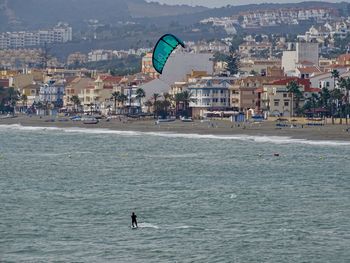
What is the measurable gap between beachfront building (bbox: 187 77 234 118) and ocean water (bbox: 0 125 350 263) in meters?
41.1

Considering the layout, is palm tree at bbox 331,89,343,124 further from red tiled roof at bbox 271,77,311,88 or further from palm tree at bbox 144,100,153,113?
palm tree at bbox 144,100,153,113

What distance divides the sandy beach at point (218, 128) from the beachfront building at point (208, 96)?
6679 millimetres

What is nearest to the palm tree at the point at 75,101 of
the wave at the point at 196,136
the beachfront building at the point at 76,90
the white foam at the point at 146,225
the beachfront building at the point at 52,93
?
the beachfront building at the point at 76,90

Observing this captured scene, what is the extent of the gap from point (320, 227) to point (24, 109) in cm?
10859

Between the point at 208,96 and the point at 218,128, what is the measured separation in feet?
74.1

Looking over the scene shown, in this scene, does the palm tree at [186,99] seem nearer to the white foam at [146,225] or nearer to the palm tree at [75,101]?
the palm tree at [75,101]

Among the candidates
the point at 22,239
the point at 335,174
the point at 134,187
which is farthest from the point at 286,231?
the point at 335,174

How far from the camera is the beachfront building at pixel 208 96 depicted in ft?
367

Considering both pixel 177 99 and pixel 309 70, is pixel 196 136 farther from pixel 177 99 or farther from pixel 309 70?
pixel 309 70

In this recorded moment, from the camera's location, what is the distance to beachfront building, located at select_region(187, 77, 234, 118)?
112000mm

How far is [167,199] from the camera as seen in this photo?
42344 mm

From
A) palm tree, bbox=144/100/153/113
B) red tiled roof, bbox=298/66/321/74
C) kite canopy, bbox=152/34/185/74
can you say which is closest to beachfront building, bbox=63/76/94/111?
palm tree, bbox=144/100/153/113

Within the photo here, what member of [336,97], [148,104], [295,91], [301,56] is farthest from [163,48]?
[301,56]

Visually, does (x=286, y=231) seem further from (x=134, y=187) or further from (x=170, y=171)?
(x=170, y=171)
